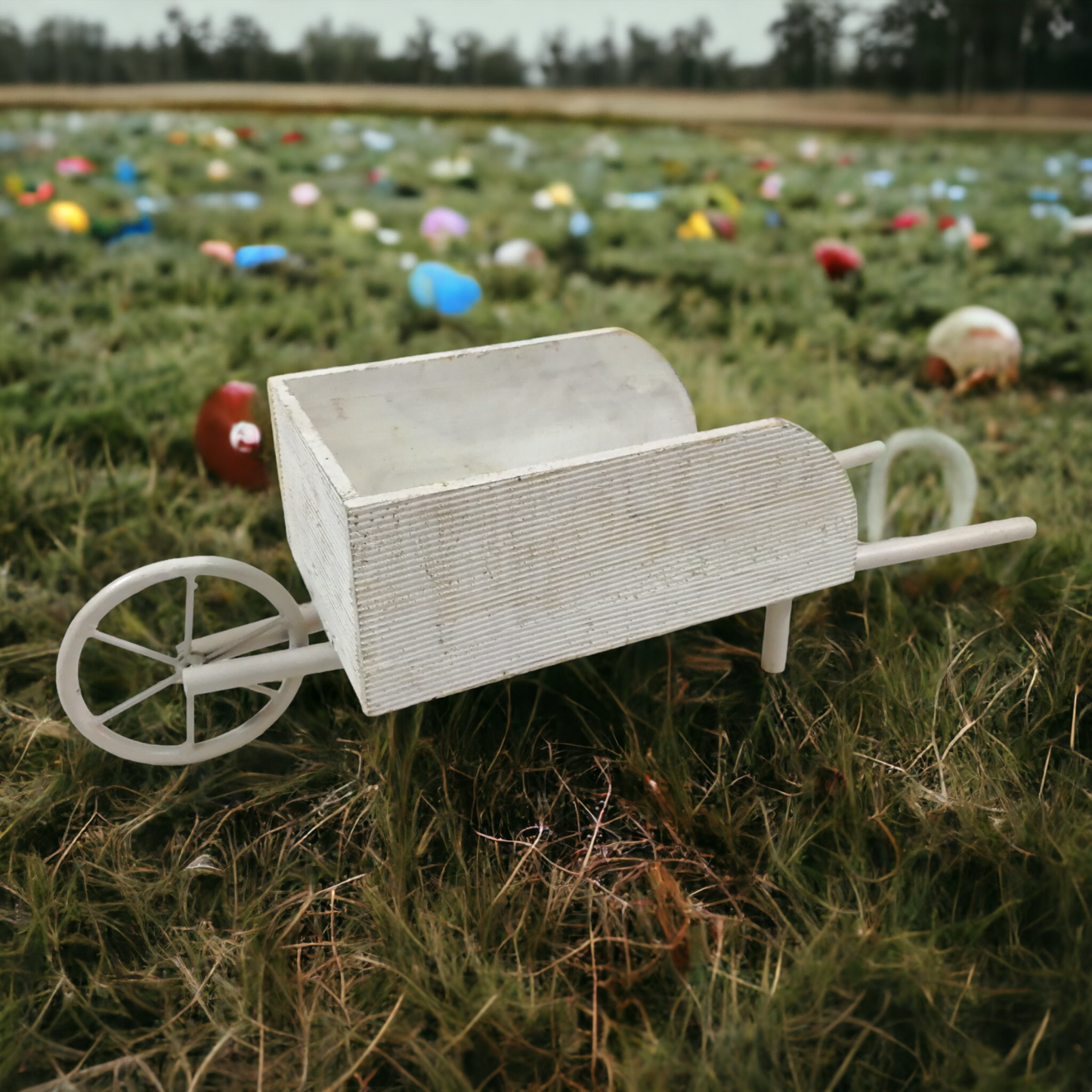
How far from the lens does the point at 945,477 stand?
2.24 metres

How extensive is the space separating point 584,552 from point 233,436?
49.2 inches

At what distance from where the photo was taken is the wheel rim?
1573mm

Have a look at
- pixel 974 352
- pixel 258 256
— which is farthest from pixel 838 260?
pixel 258 256

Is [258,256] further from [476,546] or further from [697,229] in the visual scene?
[476,546]

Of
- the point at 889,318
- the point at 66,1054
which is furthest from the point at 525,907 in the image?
the point at 889,318

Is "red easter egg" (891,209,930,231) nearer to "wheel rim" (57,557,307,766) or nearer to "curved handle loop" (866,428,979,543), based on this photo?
"curved handle loop" (866,428,979,543)

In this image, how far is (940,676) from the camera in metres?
1.79

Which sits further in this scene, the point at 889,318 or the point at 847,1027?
the point at 889,318

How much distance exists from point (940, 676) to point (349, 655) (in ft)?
3.32

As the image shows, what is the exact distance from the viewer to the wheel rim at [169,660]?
157 centimetres

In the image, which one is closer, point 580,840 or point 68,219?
point 580,840

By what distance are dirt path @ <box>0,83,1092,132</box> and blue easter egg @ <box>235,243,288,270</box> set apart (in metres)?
2.62

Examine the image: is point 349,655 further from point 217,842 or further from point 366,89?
point 366,89

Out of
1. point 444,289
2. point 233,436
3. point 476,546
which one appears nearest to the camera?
point 476,546
